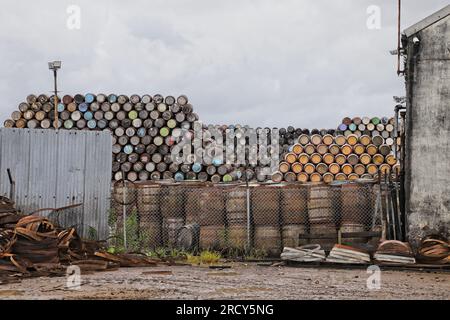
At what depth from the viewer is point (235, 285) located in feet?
30.2

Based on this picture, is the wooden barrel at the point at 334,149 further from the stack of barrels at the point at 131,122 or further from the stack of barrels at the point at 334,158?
the stack of barrels at the point at 131,122

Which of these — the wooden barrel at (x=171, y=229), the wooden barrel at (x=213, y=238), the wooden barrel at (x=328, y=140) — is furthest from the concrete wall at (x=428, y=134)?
the wooden barrel at (x=328, y=140)

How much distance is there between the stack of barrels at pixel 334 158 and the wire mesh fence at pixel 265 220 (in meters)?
7.16

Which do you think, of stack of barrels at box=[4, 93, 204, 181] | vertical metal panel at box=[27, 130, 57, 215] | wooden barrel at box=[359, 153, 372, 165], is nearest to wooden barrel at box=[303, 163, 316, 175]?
wooden barrel at box=[359, 153, 372, 165]

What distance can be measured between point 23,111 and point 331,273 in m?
15.2

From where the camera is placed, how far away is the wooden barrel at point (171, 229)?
14211 millimetres

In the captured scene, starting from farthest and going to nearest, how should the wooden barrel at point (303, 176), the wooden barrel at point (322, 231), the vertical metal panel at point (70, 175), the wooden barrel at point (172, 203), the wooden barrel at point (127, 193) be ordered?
the wooden barrel at point (303, 176)
the wooden barrel at point (127, 193)
the wooden barrel at point (172, 203)
the wooden barrel at point (322, 231)
the vertical metal panel at point (70, 175)

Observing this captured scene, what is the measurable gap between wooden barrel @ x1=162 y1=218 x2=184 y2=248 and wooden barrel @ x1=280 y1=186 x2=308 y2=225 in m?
2.33

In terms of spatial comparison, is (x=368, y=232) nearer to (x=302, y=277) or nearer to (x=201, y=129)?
(x=302, y=277)

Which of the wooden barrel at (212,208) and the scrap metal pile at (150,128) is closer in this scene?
the wooden barrel at (212,208)

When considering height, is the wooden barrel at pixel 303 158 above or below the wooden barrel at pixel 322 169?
above

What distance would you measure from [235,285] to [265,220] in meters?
4.75

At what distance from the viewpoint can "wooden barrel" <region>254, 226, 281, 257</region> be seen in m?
13.7

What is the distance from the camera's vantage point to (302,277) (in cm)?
1041
